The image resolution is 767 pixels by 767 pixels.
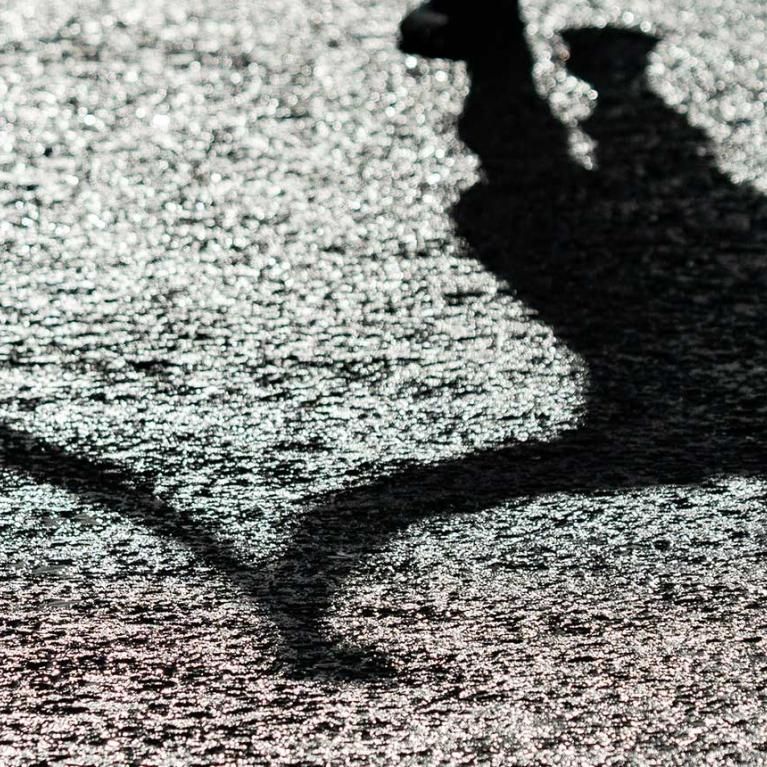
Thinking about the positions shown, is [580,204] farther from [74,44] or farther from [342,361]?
[74,44]

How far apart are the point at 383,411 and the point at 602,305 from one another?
87cm

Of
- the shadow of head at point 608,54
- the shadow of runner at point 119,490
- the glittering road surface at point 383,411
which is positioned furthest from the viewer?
the shadow of head at point 608,54

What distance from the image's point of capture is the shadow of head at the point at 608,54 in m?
5.89

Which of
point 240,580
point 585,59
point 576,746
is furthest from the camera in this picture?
point 585,59

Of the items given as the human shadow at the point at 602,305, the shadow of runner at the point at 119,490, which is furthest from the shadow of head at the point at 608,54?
the shadow of runner at the point at 119,490

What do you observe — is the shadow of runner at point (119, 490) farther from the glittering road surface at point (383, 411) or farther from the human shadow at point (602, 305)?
the human shadow at point (602, 305)

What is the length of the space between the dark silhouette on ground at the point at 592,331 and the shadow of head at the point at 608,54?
23mm

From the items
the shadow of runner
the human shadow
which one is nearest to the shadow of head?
the human shadow

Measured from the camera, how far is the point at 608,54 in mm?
6176

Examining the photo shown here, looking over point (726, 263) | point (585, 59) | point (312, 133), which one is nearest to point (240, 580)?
point (726, 263)

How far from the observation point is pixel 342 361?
365cm

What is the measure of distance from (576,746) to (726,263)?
90.5 inches

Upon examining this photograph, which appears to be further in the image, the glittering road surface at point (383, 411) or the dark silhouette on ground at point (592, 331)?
the dark silhouette on ground at point (592, 331)

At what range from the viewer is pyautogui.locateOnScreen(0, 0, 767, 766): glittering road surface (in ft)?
7.87
